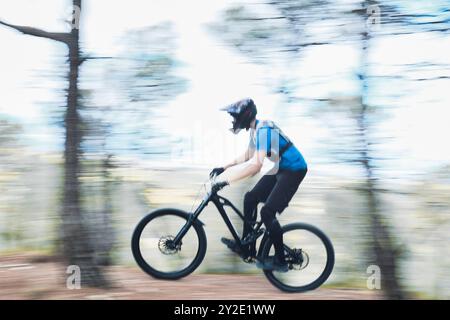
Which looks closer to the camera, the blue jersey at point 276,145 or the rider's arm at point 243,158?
the blue jersey at point 276,145

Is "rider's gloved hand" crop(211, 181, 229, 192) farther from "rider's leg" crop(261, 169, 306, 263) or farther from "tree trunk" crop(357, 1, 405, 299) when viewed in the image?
"tree trunk" crop(357, 1, 405, 299)

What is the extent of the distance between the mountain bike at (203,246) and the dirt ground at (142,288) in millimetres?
107

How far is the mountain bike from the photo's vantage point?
14.7 feet

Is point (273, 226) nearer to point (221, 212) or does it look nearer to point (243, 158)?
point (221, 212)

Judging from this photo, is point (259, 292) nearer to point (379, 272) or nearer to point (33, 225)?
point (379, 272)

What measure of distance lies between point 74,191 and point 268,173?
1719mm

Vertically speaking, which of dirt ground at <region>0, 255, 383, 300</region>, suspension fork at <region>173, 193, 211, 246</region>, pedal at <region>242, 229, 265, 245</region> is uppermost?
suspension fork at <region>173, 193, 211, 246</region>

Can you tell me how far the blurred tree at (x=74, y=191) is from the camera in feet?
14.9

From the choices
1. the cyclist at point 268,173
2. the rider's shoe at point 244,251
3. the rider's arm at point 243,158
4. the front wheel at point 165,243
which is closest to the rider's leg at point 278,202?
the cyclist at point 268,173

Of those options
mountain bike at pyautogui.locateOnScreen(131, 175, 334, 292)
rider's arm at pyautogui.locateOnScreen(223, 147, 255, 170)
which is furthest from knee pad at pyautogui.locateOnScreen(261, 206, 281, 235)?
rider's arm at pyautogui.locateOnScreen(223, 147, 255, 170)

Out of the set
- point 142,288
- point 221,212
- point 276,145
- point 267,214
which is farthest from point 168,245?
point 276,145

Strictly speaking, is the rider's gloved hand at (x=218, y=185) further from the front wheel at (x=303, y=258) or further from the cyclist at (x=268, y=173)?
the front wheel at (x=303, y=258)

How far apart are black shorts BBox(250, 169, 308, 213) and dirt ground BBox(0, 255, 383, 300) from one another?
2.54 ft

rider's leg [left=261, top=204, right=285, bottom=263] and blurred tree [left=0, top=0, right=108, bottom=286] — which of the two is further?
blurred tree [left=0, top=0, right=108, bottom=286]
